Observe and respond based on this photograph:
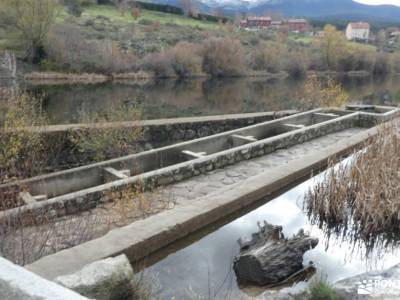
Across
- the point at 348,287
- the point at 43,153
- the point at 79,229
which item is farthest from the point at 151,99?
the point at 348,287

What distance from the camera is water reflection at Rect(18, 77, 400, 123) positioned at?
22.4 metres

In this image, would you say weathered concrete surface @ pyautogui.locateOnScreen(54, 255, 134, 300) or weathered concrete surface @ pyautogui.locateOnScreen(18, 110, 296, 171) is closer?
weathered concrete surface @ pyautogui.locateOnScreen(54, 255, 134, 300)

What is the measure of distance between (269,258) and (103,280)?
1831 mm

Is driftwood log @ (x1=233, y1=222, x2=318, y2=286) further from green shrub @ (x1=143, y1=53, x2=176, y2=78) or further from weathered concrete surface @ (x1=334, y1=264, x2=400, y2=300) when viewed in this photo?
green shrub @ (x1=143, y1=53, x2=176, y2=78)

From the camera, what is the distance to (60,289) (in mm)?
1636

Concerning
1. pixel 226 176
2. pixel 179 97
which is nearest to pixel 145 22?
pixel 179 97

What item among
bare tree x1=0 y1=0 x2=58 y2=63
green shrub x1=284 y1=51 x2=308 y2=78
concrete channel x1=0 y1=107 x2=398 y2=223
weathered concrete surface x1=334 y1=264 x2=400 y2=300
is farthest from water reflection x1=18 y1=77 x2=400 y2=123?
weathered concrete surface x1=334 y1=264 x2=400 y2=300

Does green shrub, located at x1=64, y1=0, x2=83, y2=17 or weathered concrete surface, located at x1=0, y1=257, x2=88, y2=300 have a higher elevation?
green shrub, located at x1=64, y1=0, x2=83, y2=17

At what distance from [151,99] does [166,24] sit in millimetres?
37887

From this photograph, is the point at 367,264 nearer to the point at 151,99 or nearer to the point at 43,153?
the point at 43,153

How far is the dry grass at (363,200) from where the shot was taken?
550 cm

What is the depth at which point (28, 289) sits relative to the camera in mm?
1620

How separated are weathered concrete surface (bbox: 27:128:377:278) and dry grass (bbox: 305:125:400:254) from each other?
0.93 meters

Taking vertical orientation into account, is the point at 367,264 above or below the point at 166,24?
below
